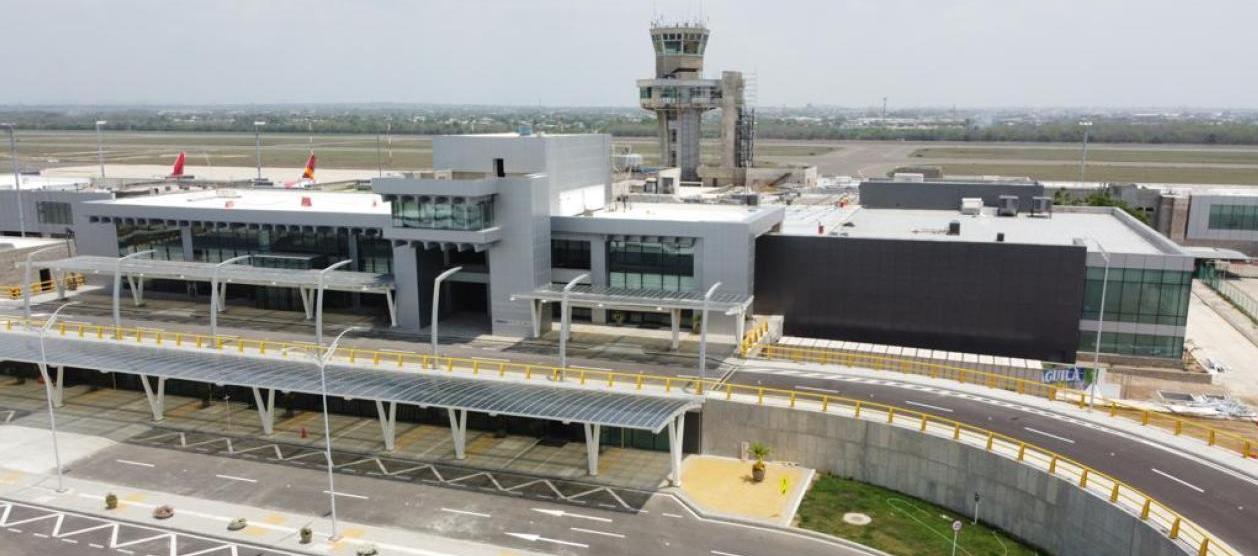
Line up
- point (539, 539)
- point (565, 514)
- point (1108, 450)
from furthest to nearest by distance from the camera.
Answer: point (1108, 450) < point (565, 514) < point (539, 539)

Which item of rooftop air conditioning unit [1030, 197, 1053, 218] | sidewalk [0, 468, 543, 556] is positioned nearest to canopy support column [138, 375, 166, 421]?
sidewalk [0, 468, 543, 556]

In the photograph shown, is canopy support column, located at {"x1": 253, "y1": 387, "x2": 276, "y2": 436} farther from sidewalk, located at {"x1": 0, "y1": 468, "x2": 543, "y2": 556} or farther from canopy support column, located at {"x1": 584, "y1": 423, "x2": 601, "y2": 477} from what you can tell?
canopy support column, located at {"x1": 584, "y1": 423, "x2": 601, "y2": 477}

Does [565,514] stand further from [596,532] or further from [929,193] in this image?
[929,193]

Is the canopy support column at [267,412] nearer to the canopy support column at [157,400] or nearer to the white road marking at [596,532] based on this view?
the canopy support column at [157,400]

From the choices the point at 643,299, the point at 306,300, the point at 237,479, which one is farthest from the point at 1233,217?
the point at 237,479

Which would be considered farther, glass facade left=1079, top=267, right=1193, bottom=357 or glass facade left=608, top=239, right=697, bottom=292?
glass facade left=608, top=239, right=697, bottom=292

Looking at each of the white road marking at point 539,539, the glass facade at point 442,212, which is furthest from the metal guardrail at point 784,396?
the white road marking at point 539,539
